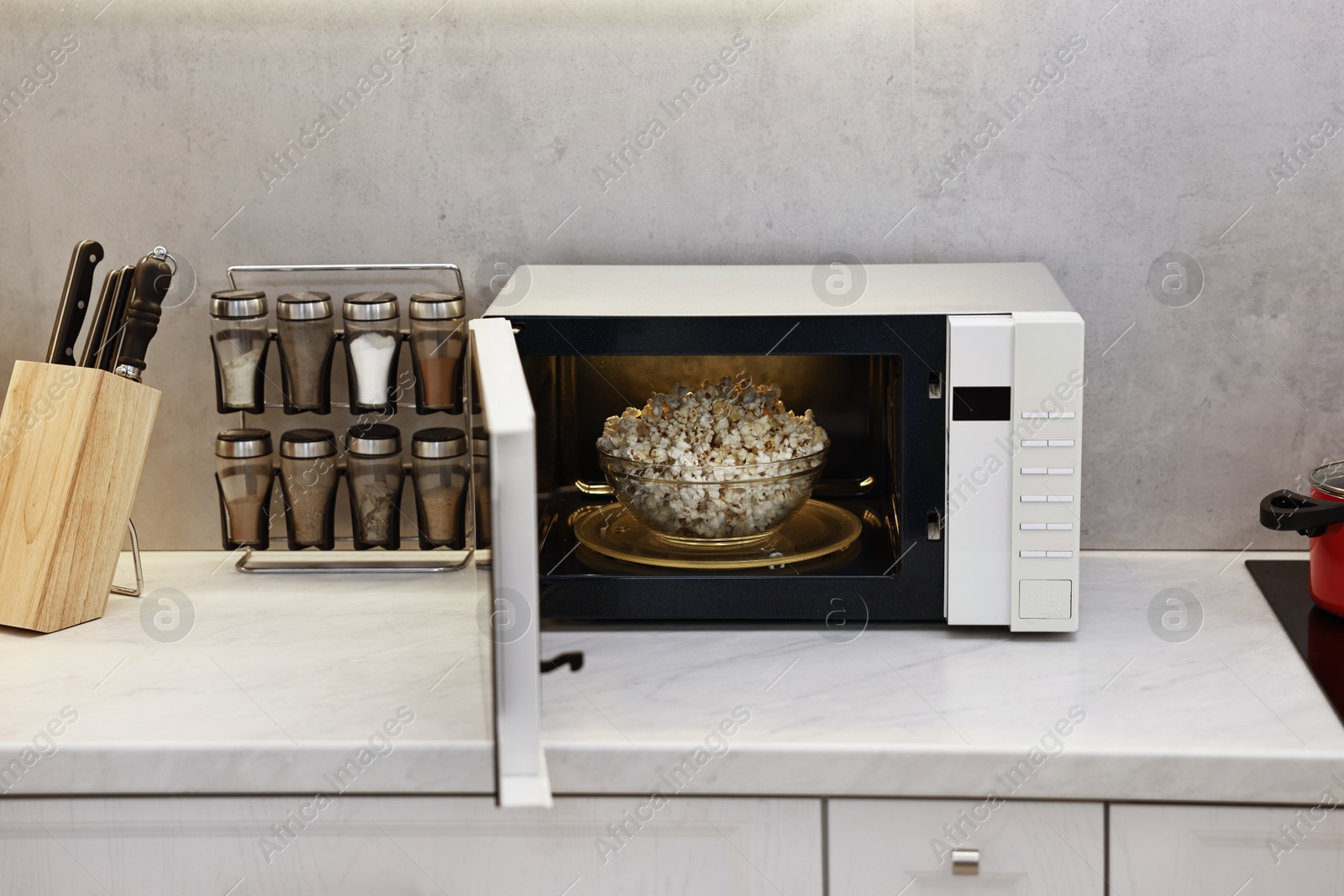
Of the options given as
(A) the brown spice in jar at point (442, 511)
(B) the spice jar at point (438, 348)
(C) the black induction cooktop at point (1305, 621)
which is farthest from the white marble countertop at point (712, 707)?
(B) the spice jar at point (438, 348)

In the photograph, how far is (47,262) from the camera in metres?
1.30

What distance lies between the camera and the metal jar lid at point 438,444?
4.02 feet

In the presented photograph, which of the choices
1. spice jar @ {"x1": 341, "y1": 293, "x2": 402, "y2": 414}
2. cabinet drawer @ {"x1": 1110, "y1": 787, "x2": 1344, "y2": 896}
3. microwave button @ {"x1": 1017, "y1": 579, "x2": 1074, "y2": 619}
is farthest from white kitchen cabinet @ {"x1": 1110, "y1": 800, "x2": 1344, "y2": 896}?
spice jar @ {"x1": 341, "y1": 293, "x2": 402, "y2": 414}

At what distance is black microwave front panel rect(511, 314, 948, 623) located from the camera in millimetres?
1001

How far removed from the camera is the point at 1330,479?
1.08m

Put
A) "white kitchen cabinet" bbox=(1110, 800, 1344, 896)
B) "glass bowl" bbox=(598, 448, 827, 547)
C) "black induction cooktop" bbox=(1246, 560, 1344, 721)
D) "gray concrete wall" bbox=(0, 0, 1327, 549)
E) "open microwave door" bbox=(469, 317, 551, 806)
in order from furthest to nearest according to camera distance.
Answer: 1. "gray concrete wall" bbox=(0, 0, 1327, 549)
2. "glass bowl" bbox=(598, 448, 827, 547)
3. "black induction cooktop" bbox=(1246, 560, 1344, 721)
4. "white kitchen cabinet" bbox=(1110, 800, 1344, 896)
5. "open microwave door" bbox=(469, 317, 551, 806)

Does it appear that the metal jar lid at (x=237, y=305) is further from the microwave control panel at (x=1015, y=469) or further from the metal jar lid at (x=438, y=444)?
the microwave control panel at (x=1015, y=469)

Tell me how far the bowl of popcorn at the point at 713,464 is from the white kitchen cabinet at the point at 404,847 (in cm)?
30

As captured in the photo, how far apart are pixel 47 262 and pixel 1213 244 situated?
1.23 metres

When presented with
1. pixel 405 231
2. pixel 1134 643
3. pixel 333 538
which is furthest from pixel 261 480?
pixel 1134 643

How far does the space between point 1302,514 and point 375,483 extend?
0.88 metres

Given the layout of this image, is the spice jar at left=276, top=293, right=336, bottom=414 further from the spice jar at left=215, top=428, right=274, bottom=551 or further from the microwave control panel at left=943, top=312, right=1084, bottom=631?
the microwave control panel at left=943, top=312, right=1084, bottom=631

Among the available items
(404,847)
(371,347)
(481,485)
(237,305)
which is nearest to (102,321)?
(237,305)

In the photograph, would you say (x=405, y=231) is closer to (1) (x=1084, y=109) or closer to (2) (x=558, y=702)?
(2) (x=558, y=702)
